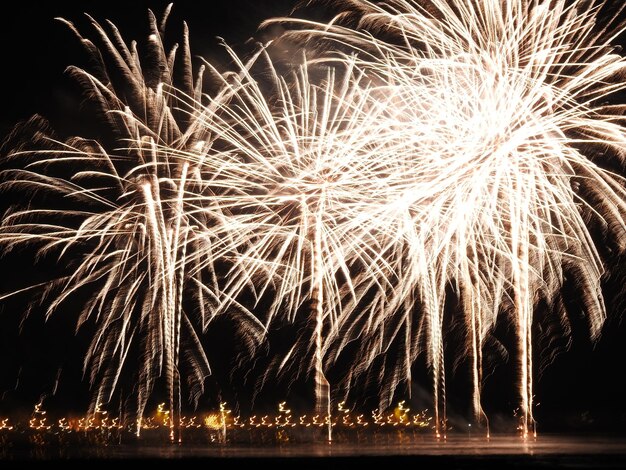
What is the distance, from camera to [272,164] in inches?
909

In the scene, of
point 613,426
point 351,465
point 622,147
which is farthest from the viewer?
point 613,426

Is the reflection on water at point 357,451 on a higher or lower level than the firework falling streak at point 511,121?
lower

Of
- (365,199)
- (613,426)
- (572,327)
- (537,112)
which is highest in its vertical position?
(537,112)

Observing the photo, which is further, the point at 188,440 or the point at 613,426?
the point at 613,426

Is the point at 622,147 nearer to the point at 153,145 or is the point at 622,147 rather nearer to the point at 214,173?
the point at 214,173

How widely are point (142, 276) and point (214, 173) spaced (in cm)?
402

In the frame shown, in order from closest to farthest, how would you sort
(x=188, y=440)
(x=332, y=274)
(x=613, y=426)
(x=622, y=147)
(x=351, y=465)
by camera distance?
(x=351, y=465) → (x=622, y=147) → (x=332, y=274) → (x=188, y=440) → (x=613, y=426)

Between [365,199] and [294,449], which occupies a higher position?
[365,199]

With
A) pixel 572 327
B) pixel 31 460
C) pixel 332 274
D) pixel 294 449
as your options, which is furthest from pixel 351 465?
pixel 572 327

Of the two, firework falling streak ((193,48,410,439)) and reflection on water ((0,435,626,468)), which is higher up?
firework falling streak ((193,48,410,439))

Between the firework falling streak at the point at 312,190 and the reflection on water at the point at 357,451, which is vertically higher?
the firework falling streak at the point at 312,190

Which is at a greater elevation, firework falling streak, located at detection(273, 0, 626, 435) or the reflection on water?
firework falling streak, located at detection(273, 0, 626, 435)

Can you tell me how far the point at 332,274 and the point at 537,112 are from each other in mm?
7007

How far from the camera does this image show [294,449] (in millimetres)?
21047
